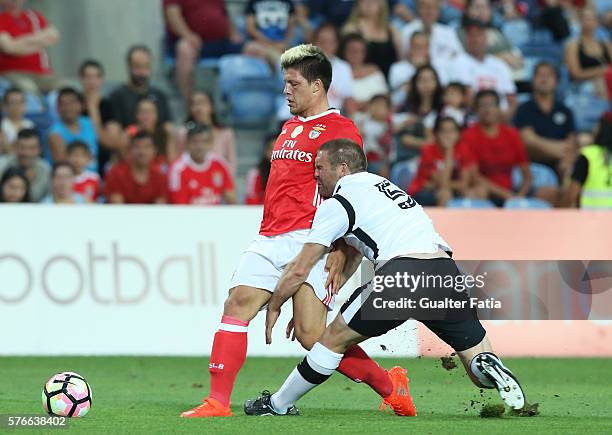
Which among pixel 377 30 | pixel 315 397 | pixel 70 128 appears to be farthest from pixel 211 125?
pixel 315 397

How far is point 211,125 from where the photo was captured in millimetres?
16297

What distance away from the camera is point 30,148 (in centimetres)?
1513

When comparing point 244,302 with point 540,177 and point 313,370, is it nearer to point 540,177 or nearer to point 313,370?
point 313,370

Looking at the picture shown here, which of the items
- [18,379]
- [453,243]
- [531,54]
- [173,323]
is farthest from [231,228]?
[531,54]

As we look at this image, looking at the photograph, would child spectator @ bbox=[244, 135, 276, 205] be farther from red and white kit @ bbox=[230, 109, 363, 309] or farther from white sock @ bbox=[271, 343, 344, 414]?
white sock @ bbox=[271, 343, 344, 414]

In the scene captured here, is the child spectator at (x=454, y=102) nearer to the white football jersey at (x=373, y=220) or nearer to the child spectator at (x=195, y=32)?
the child spectator at (x=195, y=32)

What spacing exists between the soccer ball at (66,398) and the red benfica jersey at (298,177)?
149 cm

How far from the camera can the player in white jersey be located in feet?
25.0

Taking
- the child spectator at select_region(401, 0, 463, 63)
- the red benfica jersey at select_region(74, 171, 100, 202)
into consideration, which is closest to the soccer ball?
the red benfica jersey at select_region(74, 171, 100, 202)

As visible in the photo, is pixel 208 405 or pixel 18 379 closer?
pixel 208 405

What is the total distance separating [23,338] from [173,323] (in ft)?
4.87

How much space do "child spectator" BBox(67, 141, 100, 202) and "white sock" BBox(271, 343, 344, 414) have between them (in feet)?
25.7

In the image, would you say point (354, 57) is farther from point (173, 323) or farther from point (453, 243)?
point (173, 323)

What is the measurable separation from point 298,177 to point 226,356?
3.91 ft
